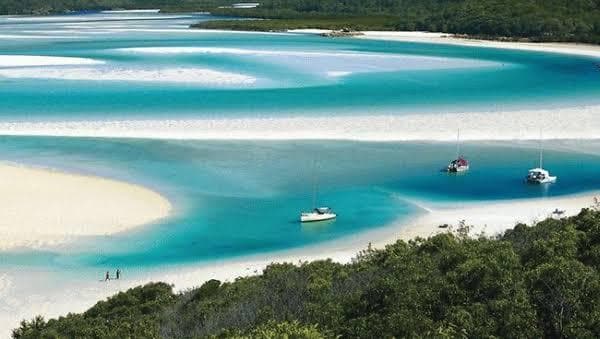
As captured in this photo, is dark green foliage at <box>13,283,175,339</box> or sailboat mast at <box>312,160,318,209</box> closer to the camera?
dark green foliage at <box>13,283,175,339</box>

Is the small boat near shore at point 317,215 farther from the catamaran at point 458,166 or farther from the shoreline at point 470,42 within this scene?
the shoreline at point 470,42

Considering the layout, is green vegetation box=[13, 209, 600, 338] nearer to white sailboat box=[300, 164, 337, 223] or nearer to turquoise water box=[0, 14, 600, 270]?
turquoise water box=[0, 14, 600, 270]

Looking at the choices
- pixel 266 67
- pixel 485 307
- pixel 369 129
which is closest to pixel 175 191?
pixel 369 129

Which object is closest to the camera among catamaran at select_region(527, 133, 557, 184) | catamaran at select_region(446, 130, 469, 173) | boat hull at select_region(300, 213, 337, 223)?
boat hull at select_region(300, 213, 337, 223)

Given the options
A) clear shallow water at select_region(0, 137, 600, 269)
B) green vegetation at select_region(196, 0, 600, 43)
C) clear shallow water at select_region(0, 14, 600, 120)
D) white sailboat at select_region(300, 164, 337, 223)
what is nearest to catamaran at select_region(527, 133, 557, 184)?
clear shallow water at select_region(0, 137, 600, 269)

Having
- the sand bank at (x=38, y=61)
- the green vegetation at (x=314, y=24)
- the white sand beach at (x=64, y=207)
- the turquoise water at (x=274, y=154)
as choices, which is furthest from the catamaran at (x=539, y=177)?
the green vegetation at (x=314, y=24)

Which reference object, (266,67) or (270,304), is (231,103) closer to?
(266,67)
